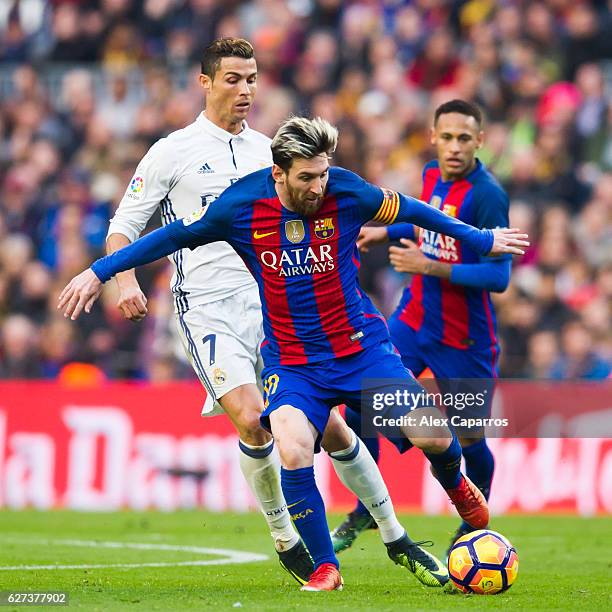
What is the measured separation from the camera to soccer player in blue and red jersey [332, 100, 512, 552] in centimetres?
915

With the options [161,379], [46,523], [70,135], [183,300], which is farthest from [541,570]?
[70,135]

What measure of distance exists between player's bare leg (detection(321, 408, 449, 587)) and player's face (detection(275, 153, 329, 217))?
127cm

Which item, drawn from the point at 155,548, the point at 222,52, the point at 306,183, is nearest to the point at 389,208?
the point at 306,183

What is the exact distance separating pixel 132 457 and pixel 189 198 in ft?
20.6

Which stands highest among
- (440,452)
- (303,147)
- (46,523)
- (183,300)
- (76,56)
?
(76,56)

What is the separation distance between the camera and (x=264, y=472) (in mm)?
8477

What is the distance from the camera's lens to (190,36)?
64.5ft

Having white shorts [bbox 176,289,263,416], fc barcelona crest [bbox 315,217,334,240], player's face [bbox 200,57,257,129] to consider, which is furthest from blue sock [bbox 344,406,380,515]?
player's face [bbox 200,57,257,129]

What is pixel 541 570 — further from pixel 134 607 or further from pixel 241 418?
pixel 134 607

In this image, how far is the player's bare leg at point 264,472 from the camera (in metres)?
8.19

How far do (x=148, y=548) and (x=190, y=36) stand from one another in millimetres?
10788

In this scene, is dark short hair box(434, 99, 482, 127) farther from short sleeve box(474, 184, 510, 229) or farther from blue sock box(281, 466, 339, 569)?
blue sock box(281, 466, 339, 569)

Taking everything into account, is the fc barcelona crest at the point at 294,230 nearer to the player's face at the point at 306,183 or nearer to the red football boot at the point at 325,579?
the player's face at the point at 306,183

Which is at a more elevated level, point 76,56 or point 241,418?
point 76,56
